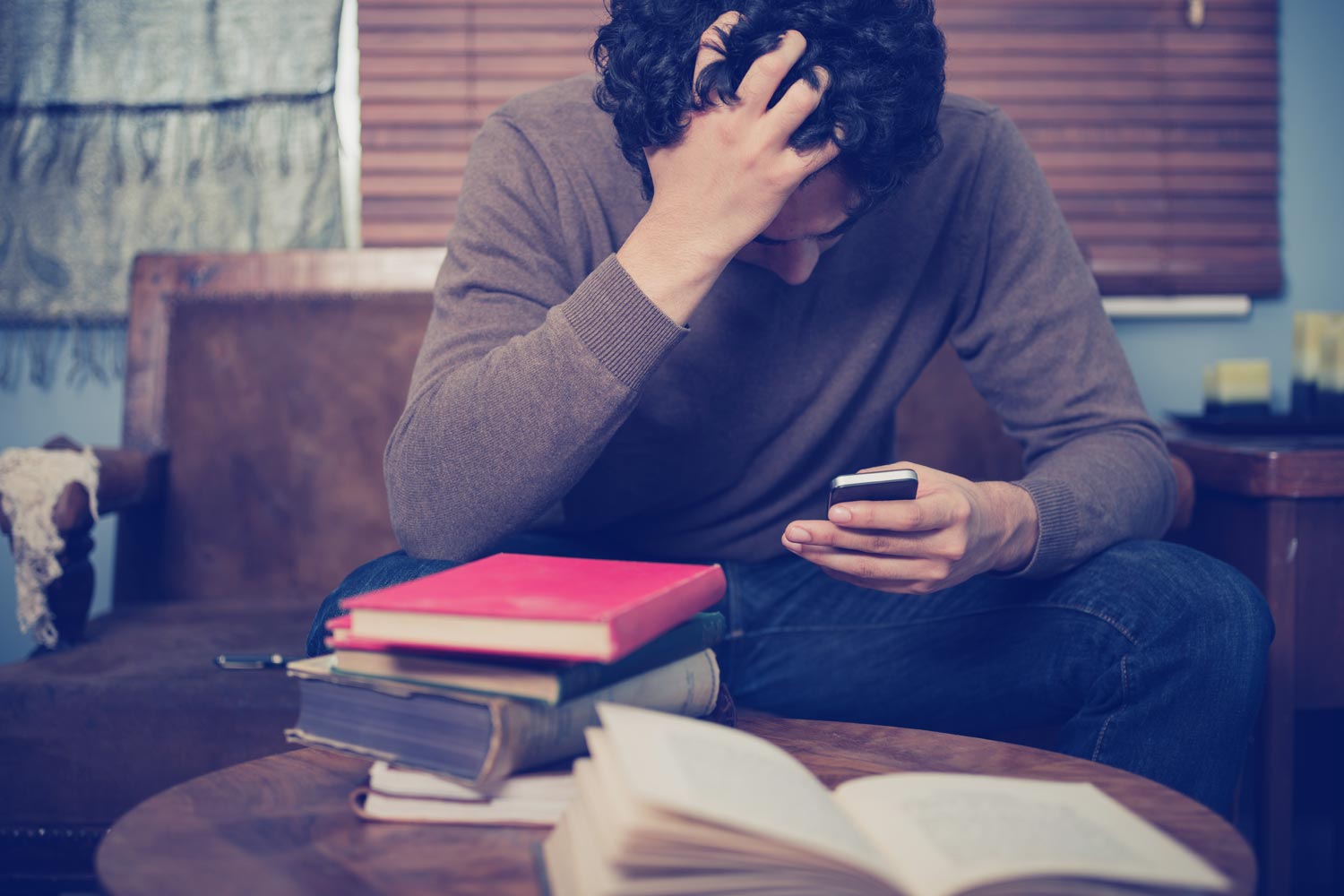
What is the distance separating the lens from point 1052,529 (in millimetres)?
885

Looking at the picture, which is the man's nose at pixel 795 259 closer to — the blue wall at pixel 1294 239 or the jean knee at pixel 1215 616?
the jean knee at pixel 1215 616

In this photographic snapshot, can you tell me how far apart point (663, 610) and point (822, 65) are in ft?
1.64

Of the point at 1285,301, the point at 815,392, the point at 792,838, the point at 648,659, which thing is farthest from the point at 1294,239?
the point at 792,838

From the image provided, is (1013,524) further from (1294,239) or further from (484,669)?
(1294,239)

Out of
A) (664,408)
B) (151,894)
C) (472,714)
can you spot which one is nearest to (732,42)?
(664,408)

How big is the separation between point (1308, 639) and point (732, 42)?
101 centimetres

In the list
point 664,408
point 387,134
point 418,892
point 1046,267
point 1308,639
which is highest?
point 387,134

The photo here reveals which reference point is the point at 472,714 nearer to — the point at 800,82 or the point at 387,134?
the point at 800,82

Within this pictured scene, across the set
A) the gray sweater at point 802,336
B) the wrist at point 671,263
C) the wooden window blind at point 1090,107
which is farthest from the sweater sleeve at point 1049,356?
the wooden window blind at point 1090,107

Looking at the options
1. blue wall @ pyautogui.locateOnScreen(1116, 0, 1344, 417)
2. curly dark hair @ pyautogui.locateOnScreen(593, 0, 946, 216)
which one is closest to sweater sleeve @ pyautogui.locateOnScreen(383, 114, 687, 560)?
curly dark hair @ pyautogui.locateOnScreen(593, 0, 946, 216)

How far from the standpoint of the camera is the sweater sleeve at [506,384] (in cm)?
80

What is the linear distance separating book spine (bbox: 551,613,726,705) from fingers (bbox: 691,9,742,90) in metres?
0.46

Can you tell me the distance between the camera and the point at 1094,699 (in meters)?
0.84

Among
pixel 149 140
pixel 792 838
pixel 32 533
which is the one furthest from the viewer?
pixel 149 140
